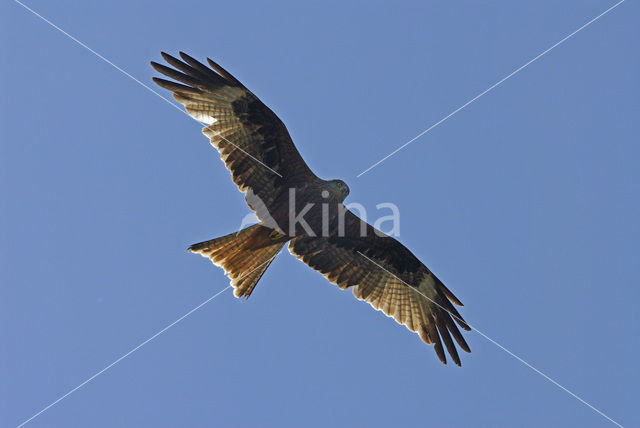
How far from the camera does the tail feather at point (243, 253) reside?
404 inches

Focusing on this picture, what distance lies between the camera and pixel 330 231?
1088 centimetres

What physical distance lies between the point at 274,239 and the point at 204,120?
1815mm

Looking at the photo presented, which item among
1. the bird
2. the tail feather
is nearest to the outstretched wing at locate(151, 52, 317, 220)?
the bird

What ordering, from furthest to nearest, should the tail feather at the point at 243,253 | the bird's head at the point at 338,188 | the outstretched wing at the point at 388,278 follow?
the outstretched wing at the point at 388,278 → the tail feather at the point at 243,253 → the bird's head at the point at 338,188

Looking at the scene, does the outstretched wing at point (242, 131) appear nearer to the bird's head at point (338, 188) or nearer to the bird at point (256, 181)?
the bird at point (256, 181)

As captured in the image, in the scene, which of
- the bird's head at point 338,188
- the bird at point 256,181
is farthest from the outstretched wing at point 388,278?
the bird's head at point 338,188

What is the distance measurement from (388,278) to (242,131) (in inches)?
121

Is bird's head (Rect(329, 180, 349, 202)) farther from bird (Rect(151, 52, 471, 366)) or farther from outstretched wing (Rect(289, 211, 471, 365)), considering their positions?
outstretched wing (Rect(289, 211, 471, 365))

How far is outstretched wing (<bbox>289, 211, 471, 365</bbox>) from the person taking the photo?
11031 mm

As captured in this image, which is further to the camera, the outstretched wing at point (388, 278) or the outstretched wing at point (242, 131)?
the outstretched wing at point (388, 278)

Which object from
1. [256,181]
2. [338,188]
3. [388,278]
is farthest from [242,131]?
[388,278]

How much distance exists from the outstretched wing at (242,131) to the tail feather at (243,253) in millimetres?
362

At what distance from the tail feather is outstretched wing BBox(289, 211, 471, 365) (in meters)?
0.59

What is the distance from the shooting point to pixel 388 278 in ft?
37.6
